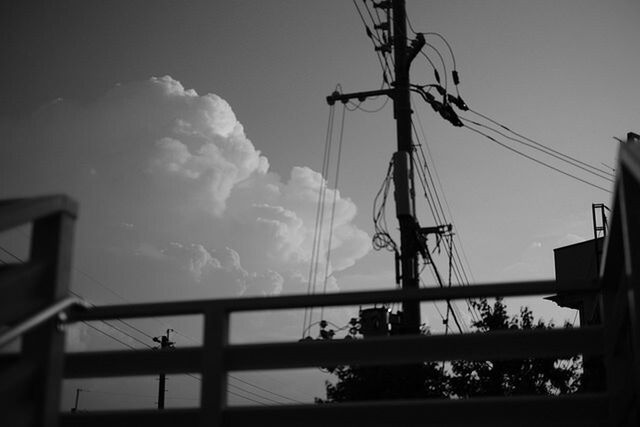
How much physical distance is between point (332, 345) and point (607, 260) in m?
1.37

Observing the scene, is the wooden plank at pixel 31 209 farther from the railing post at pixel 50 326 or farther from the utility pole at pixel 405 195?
the utility pole at pixel 405 195

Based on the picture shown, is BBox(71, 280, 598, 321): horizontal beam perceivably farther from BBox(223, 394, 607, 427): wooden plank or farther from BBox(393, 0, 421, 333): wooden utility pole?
BBox(393, 0, 421, 333): wooden utility pole

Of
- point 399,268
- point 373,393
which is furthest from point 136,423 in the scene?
point 373,393

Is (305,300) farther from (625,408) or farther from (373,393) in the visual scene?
(373,393)

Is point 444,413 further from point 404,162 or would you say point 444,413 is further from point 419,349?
point 404,162

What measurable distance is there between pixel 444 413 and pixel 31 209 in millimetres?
2071

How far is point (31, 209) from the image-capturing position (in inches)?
105

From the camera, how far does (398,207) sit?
11039 mm

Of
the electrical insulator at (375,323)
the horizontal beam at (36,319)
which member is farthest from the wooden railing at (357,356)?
the electrical insulator at (375,323)

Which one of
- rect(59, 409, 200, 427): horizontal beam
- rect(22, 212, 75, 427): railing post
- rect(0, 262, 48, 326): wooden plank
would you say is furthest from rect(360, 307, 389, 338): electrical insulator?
rect(0, 262, 48, 326): wooden plank

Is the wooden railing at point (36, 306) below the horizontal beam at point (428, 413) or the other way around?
the other way around

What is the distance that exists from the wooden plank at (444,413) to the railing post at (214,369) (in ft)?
0.24

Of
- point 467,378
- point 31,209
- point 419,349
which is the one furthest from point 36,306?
point 467,378

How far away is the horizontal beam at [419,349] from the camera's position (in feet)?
11.0
